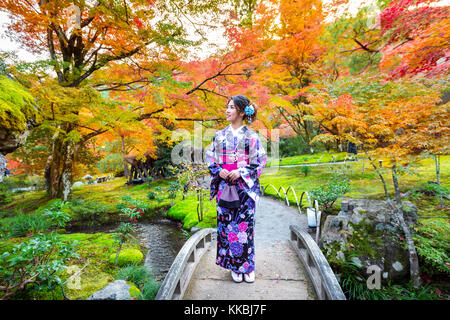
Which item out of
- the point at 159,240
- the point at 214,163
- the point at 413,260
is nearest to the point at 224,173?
the point at 214,163

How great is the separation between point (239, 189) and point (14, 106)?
354 centimetres

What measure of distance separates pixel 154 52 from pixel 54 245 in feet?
17.9

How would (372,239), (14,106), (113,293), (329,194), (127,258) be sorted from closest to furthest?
(113,293) → (14,106) → (372,239) → (127,258) → (329,194)

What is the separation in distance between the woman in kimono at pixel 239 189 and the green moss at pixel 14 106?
300cm

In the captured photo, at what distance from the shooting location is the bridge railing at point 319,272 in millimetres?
1699

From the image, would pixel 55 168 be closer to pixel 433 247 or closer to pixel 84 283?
pixel 84 283

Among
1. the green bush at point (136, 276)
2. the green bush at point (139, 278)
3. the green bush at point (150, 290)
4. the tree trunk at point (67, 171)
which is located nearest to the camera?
the green bush at point (150, 290)

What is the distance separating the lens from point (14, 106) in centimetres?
291

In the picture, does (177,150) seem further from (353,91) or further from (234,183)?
(234,183)

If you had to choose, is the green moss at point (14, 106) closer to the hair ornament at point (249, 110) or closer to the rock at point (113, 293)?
the rock at point (113, 293)

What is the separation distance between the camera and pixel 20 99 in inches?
124

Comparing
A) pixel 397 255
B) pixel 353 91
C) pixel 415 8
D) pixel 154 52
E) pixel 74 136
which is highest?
pixel 415 8

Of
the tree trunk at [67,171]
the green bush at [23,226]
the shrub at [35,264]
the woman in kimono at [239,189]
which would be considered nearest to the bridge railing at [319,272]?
the woman in kimono at [239,189]
